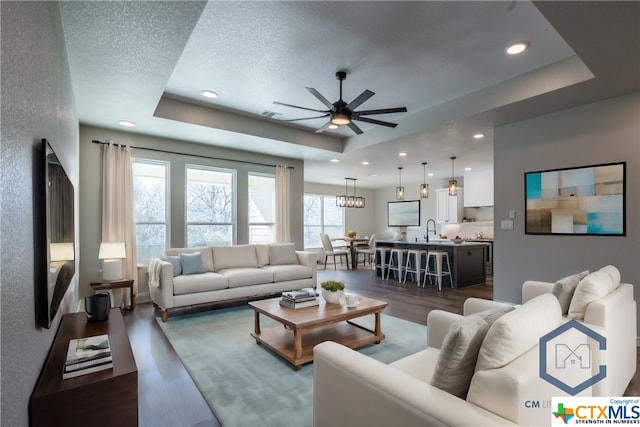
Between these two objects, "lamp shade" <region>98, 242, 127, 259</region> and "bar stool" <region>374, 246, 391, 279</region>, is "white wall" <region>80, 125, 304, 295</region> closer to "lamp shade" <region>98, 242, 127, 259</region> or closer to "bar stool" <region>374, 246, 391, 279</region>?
"lamp shade" <region>98, 242, 127, 259</region>

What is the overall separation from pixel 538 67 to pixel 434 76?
3.36 ft

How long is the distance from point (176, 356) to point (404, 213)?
8.90 meters

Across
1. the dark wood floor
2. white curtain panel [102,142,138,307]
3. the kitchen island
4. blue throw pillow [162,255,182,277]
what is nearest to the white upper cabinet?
the kitchen island

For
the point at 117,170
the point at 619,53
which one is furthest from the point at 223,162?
the point at 619,53

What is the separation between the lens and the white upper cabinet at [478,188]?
8.09 metres

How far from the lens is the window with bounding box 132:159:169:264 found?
16.4ft

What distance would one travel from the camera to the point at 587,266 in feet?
12.0

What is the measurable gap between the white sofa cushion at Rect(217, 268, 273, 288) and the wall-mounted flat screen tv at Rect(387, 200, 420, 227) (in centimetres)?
672

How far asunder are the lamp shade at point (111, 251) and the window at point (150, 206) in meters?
0.82

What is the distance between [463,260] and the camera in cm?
622

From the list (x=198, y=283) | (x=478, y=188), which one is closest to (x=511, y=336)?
(x=198, y=283)

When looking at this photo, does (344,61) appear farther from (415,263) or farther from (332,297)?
(415,263)

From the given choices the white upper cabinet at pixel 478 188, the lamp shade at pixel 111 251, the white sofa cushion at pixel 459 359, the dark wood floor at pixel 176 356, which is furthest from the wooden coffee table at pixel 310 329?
the white upper cabinet at pixel 478 188

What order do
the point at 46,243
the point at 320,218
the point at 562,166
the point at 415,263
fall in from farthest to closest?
1. the point at 320,218
2. the point at 415,263
3. the point at 562,166
4. the point at 46,243
